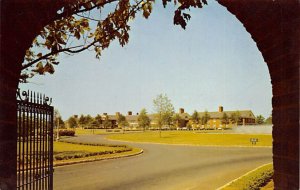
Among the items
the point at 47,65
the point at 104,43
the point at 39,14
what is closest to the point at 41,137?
the point at 47,65

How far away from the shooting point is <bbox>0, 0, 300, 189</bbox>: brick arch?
2605 mm

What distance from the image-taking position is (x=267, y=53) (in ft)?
10.6

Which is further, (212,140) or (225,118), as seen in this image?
(225,118)

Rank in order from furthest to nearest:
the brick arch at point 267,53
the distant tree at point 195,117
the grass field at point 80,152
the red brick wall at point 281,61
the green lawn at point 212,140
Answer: the distant tree at point 195,117
the green lawn at point 212,140
the grass field at point 80,152
the red brick wall at point 281,61
the brick arch at point 267,53

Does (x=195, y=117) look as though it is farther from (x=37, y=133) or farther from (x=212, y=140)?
(x=37, y=133)

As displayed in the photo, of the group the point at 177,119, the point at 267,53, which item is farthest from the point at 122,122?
the point at 267,53

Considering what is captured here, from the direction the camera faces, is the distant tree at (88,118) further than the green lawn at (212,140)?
Yes

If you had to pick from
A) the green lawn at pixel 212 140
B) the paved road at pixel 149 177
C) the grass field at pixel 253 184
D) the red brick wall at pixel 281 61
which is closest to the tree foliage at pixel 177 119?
the green lawn at pixel 212 140

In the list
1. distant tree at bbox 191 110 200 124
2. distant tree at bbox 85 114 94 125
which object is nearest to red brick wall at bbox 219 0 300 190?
distant tree at bbox 191 110 200 124

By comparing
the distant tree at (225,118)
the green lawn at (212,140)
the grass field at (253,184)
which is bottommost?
the green lawn at (212,140)

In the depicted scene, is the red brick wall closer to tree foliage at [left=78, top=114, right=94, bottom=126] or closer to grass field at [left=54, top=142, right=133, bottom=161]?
grass field at [left=54, top=142, right=133, bottom=161]

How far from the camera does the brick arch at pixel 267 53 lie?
261 cm

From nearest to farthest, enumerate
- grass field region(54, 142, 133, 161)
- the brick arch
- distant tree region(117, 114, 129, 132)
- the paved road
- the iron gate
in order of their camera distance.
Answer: the brick arch → the iron gate → the paved road → grass field region(54, 142, 133, 161) → distant tree region(117, 114, 129, 132)

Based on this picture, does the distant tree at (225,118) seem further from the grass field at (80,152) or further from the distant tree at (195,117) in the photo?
the grass field at (80,152)
